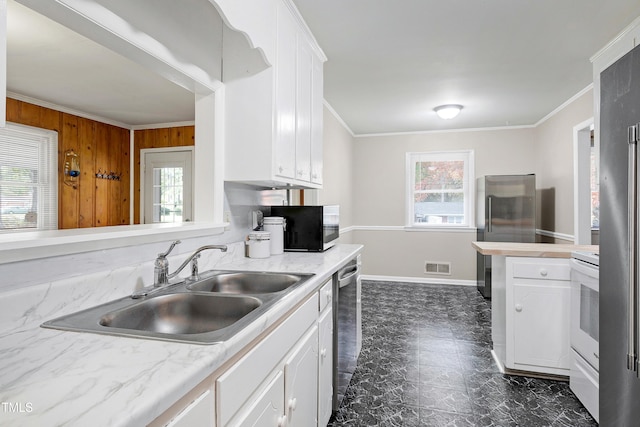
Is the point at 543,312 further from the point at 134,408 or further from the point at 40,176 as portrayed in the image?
the point at 40,176

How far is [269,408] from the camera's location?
108cm

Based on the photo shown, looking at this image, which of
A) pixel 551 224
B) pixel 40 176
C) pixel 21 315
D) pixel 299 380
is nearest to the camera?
pixel 21 315

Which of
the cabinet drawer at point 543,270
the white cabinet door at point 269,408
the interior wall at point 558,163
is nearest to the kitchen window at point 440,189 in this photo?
the interior wall at point 558,163

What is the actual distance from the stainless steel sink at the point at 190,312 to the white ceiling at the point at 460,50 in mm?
1852

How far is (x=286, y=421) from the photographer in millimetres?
1224

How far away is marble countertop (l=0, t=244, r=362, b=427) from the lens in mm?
565

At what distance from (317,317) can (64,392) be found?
1129mm

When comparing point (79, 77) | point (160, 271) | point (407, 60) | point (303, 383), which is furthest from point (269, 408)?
point (79, 77)

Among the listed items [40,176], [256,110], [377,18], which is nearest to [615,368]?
[256,110]

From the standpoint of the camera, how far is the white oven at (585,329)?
1.92 m

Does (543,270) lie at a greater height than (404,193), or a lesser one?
lesser

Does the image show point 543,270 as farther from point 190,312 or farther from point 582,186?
point 190,312

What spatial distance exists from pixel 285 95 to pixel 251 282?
1.12 metres

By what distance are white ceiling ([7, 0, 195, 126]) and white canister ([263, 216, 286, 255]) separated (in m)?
1.96
